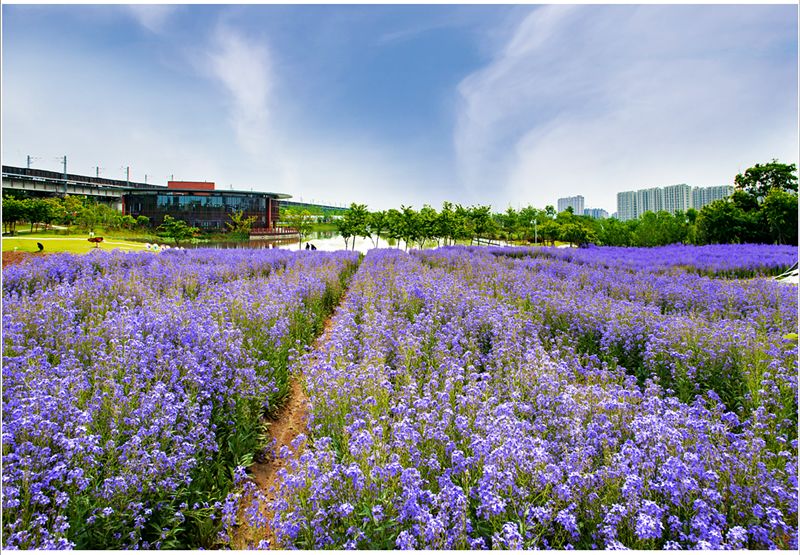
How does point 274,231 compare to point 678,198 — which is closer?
point 274,231

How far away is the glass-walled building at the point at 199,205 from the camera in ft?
197

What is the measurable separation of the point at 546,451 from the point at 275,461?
8.90 ft

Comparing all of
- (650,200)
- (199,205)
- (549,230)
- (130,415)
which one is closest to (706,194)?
(549,230)

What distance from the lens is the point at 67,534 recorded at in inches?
90.8

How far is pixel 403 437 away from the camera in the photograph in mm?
2672

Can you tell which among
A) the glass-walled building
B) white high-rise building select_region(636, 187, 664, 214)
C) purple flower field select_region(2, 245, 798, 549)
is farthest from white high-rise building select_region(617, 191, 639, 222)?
purple flower field select_region(2, 245, 798, 549)

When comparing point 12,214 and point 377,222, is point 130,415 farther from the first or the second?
point 377,222

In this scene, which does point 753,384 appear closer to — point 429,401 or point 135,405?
point 429,401

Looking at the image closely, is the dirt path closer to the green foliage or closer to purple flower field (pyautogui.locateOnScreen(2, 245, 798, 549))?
purple flower field (pyautogui.locateOnScreen(2, 245, 798, 549))

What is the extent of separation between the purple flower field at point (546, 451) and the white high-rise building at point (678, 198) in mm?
75606

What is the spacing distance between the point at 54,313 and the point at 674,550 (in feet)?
24.0

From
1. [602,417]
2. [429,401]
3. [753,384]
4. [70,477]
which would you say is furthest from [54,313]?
[753,384]

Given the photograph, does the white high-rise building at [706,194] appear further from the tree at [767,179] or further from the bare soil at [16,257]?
the bare soil at [16,257]

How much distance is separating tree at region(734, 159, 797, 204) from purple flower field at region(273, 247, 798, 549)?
49983 millimetres
